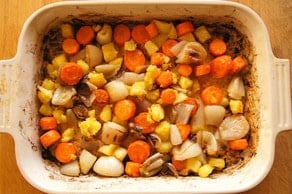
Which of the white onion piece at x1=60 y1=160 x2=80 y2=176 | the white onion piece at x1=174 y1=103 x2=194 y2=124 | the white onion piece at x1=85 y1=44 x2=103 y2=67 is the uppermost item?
the white onion piece at x1=85 y1=44 x2=103 y2=67

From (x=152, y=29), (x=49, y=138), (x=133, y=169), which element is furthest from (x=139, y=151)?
(x=152, y=29)

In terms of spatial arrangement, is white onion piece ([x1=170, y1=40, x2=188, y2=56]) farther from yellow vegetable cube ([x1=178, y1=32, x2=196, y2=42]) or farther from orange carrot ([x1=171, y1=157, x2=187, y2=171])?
orange carrot ([x1=171, y1=157, x2=187, y2=171])

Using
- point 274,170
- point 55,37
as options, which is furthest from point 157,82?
point 274,170

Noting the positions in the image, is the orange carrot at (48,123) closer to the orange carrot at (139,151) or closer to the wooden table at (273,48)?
the wooden table at (273,48)

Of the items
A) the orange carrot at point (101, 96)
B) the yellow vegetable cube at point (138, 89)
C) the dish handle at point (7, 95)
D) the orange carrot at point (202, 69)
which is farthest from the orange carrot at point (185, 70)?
the dish handle at point (7, 95)

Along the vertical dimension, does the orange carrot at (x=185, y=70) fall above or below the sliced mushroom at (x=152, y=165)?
above

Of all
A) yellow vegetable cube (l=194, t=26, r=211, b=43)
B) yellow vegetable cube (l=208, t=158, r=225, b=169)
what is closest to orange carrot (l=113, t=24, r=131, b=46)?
yellow vegetable cube (l=194, t=26, r=211, b=43)
